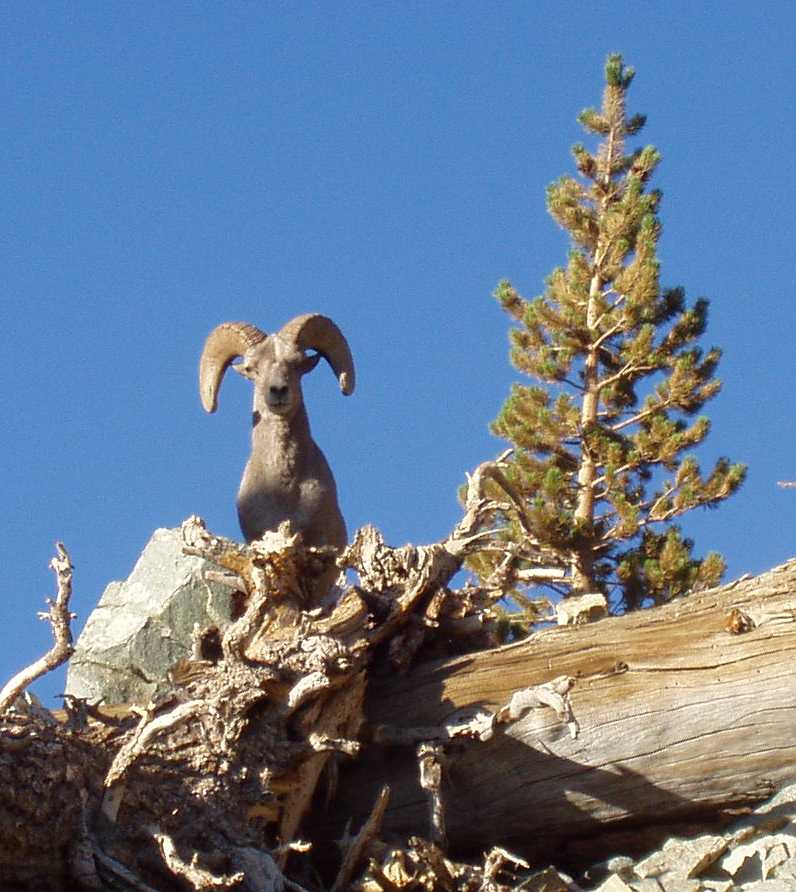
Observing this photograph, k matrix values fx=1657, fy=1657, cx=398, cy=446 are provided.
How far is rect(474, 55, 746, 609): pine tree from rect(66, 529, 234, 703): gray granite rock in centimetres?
737

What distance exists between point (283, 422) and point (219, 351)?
0.77 meters

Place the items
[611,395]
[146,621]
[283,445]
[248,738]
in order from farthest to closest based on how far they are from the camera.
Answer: [611,395] < [283,445] < [146,621] < [248,738]

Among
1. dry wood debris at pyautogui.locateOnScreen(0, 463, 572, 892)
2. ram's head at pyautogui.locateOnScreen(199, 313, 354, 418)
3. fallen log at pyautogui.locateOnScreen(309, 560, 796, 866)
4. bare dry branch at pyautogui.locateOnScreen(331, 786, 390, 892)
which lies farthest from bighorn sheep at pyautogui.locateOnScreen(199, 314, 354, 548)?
bare dry branch at pyautogui.locateOnScreen(331, 786, 390, 892)

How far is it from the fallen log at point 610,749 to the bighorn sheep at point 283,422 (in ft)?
11.7

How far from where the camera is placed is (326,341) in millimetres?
12117

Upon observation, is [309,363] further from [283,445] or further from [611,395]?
[611,395]

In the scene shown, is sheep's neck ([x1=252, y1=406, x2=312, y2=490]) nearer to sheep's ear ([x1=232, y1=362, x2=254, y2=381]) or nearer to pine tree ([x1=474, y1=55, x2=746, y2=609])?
sheep's ear ([x1=232, y1=362, x2=254, y2=381])

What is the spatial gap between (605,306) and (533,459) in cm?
232

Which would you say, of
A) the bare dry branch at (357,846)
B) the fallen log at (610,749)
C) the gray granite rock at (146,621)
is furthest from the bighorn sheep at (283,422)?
the bare dry branch at (357,846)

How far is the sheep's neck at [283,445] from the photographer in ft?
38.7

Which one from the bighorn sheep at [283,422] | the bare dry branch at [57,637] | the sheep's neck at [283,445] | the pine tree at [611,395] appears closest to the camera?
the bare dry branch at [57,637]

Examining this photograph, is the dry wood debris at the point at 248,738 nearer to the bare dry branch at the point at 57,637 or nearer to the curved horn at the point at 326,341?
Answer: the bare dry branch at the point at 57,637

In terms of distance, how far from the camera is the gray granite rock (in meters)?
10.9

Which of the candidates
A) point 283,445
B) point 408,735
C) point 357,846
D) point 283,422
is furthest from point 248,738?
point 283,422
